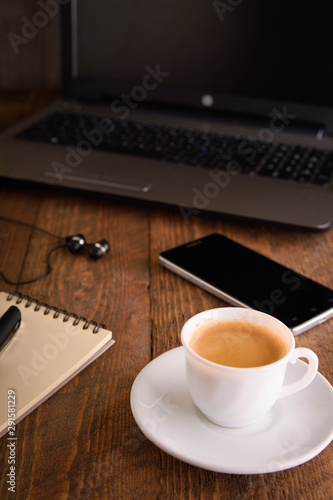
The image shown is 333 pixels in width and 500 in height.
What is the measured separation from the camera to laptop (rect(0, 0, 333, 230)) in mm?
879

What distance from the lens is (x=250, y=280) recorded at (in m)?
0.68

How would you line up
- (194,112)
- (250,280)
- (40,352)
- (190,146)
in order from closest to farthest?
(40,352) → (250,280) → (190,146) → (194,112)

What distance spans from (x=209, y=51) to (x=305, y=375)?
79 centimetres

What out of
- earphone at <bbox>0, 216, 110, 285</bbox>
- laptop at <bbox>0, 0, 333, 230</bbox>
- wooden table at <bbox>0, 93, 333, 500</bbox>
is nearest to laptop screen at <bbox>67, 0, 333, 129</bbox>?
laptop at <bbox>0, 0, 333, 230</bbox>

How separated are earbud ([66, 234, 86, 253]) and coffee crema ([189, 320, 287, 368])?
0.32 meters

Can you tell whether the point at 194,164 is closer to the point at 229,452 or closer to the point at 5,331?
the point at 5,331

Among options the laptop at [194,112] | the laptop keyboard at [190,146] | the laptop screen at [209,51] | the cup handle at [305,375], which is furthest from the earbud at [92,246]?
the laptop screen at [209,51]

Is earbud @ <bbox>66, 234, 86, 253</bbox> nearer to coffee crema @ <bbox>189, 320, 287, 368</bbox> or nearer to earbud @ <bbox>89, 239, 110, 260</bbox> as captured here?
earbud @ <bbox>89, 239, 110, 260</bbox>

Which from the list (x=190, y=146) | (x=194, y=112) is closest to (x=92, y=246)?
(x=190, y=146)

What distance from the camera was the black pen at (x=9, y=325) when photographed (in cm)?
56

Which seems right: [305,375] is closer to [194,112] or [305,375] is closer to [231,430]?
[231,430]

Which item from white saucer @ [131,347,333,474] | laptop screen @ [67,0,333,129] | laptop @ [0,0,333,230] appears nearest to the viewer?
white saucer @ [131,347,333,474]

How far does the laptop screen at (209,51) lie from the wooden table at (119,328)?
330 mm

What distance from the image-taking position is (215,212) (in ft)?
2.71
